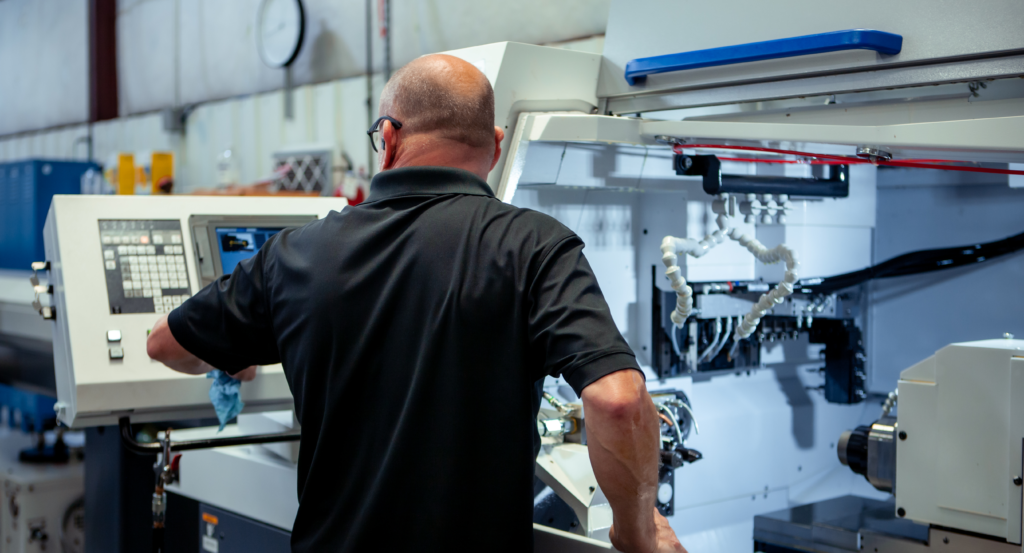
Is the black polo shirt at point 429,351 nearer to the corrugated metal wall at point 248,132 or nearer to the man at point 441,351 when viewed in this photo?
the man at point 441,351

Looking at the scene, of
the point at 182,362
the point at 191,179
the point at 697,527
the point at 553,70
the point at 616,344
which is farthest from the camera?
the point at 191,179

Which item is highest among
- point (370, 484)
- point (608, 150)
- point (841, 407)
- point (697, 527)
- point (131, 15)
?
point (131, 15)

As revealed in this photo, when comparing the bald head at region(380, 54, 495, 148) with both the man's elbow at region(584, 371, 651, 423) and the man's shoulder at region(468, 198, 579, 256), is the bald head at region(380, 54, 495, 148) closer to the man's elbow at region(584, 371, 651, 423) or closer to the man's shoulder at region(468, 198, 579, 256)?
the man's shoulder at region(468, 198, 579, 256)

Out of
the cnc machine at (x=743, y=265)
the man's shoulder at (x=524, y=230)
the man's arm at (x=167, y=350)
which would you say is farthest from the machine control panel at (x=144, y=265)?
the man's shoulder at (x=524, y=230)

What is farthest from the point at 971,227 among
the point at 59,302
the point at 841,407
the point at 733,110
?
the point at 59,302

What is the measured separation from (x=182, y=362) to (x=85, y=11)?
17.1 ft

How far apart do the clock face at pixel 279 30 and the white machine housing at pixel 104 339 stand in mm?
2398

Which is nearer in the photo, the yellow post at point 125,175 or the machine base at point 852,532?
the machine base at point 852,532

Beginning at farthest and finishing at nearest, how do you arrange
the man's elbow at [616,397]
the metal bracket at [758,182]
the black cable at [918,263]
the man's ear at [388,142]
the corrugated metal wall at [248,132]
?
1. the corrugated metal wall at [248,132]
2. the black cable at [918,263]
3. the metal bracket at [758,182]
4. the man's ear at [388,142]
5. the man's elbow at [616,397]

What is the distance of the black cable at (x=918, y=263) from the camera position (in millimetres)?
2215

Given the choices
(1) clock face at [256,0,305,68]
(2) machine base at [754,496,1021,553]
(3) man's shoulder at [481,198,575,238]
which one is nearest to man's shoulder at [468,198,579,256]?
(3) man's shoulder at [481,198,575,238]

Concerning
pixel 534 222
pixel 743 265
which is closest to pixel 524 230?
pixel 534 222

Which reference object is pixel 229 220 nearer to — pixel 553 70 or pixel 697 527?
pixel 553 70

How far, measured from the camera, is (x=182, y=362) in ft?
4.77
